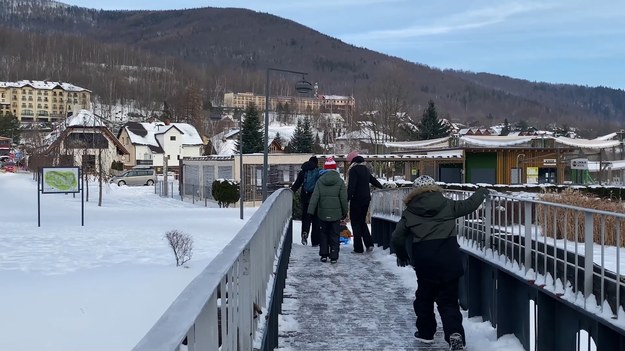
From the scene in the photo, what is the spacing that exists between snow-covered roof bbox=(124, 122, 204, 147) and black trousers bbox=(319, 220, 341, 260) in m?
93.4

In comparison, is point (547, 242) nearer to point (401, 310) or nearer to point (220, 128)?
point (401, 310)

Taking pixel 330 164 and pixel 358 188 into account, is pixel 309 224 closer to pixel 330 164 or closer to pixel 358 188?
pixel 358 188

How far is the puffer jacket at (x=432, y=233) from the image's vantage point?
6125 mm

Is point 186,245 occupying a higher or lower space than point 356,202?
lower

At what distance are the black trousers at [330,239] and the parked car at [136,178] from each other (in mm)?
57500

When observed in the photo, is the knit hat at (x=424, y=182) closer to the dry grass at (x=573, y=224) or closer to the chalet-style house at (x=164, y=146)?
the dry grass at (x=573, y=224)

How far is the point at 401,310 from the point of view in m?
8.11

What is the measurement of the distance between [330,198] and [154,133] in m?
99.1

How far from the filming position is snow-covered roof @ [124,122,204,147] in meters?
104

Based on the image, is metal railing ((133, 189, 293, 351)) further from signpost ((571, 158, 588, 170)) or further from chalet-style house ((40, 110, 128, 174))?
chalet-style house ((40, 110, 128, 174))

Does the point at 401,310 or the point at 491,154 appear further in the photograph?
the point at 491,154

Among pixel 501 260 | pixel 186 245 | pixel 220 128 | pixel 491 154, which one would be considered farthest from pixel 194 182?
pixel 220 128

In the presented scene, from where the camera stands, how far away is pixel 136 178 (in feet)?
220

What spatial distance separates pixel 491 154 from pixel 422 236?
41.9 metres
